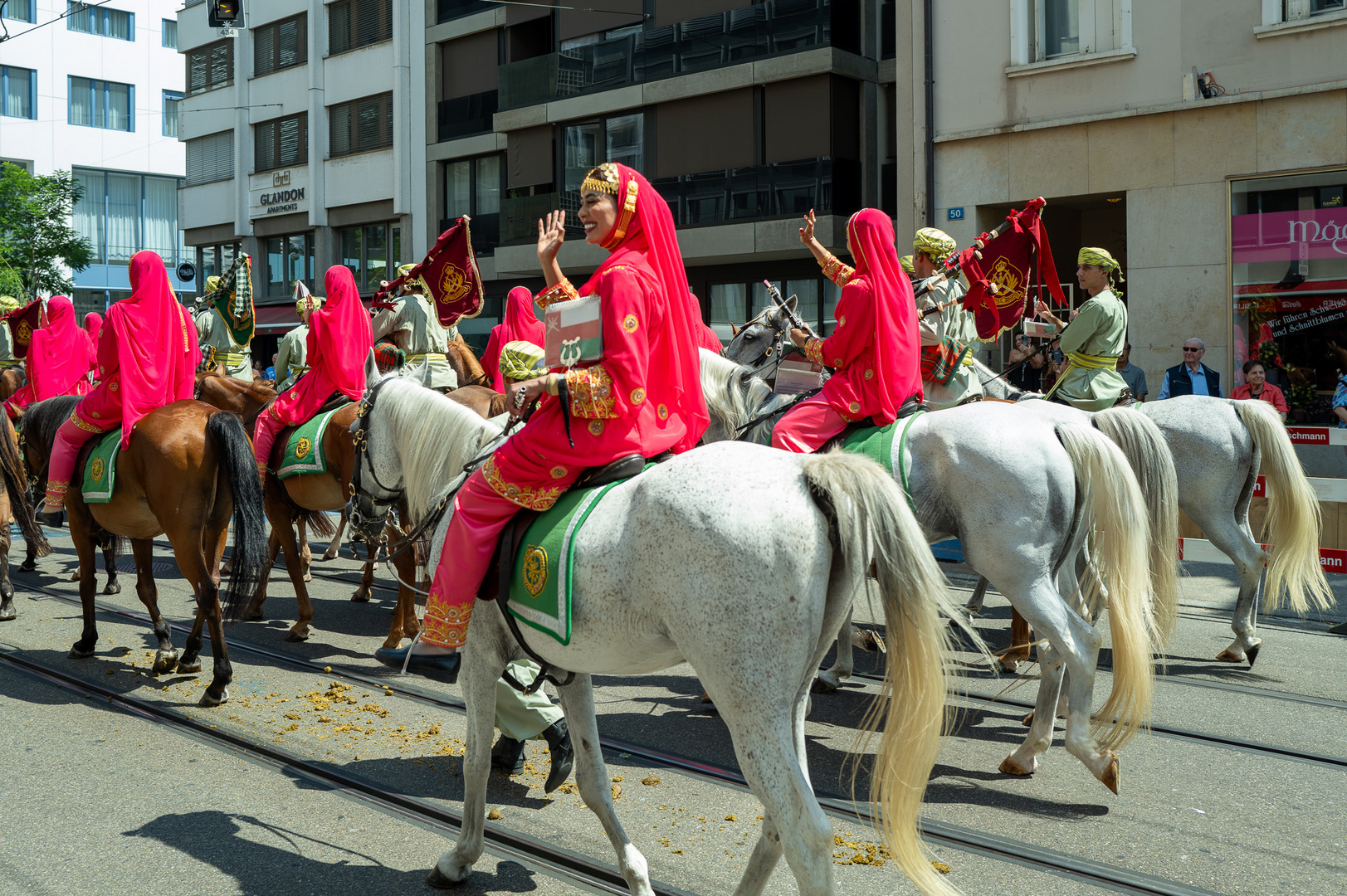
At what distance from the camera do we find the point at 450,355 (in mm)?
11727

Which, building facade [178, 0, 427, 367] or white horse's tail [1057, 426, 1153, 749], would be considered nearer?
white horse's tail [1057, 426, 1153, 749]

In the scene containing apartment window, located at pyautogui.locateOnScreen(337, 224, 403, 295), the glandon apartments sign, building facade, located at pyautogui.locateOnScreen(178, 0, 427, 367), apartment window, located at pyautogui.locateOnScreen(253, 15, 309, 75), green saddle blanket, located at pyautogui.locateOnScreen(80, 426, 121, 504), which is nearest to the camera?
green saddle blanket, located at pyautogui.locateOnScreen(80, 426, 121, 504)

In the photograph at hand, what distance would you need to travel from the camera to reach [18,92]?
1890 inches

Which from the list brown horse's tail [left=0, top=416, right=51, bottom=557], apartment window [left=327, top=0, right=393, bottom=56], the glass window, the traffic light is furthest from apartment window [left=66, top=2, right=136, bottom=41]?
brown horse's tail [left=0, top=416, right=51, bottom=557]

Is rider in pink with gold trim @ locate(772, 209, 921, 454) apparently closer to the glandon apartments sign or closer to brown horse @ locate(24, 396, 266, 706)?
brown horse @ locate(24, 396, 266, 706)

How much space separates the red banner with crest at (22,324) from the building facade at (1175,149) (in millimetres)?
12941

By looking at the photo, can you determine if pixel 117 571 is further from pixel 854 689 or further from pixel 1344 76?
pixel 1344 76

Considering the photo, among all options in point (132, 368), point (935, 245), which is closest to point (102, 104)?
point (132, 368)

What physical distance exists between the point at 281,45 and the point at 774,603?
3961cm

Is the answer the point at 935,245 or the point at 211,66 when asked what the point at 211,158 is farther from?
the point at 935,245

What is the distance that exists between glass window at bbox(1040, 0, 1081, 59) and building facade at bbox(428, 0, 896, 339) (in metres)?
6.02

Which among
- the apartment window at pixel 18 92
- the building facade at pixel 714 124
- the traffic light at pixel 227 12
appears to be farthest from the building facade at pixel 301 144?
the traffic light at pixel 227 12

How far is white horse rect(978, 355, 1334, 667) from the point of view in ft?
23.7

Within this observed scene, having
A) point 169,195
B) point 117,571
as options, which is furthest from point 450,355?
point 169,195
